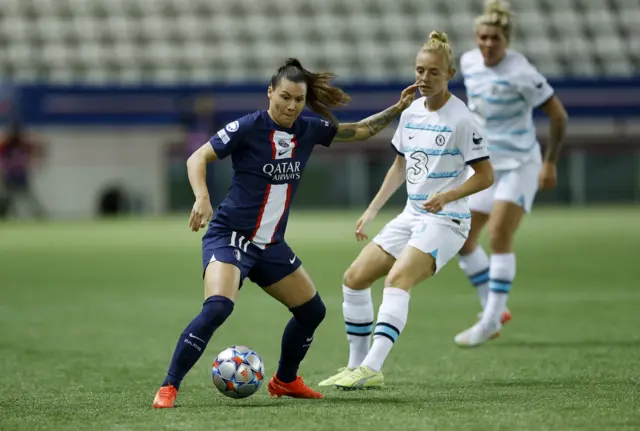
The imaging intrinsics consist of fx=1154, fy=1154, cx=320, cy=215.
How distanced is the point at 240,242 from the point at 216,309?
0.38 metres

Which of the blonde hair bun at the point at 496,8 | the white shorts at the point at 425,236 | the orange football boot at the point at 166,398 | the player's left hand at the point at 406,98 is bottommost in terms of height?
the orange football boot at the point at 166,398

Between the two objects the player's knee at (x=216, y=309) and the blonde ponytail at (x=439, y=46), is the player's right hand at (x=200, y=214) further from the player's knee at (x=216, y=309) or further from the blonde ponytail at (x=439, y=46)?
the blonde ponytail at (x=439, y=46)

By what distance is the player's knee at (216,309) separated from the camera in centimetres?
503

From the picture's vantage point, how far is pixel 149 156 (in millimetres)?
26141

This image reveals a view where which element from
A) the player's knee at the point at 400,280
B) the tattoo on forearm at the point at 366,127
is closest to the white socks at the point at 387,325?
the player's knee at the point at 400,280

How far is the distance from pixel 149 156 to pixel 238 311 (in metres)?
16.9

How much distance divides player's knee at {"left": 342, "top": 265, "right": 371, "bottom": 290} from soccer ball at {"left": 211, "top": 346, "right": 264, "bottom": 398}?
0.94 m

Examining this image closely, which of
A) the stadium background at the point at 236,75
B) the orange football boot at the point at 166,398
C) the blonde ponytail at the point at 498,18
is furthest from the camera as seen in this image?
the stadium background at the point at 236,75

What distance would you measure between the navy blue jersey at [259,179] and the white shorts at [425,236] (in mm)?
740

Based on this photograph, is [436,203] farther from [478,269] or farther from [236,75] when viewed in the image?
[236,75]

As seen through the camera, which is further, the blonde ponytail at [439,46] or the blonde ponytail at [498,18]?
the blonde ponytail at [498,18]

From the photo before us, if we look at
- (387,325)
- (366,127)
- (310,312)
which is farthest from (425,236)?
(310,312)

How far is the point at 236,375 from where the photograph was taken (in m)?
5.14

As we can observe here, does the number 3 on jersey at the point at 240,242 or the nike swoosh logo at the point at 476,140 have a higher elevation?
the nike swoosh logo at the point at 476,140
